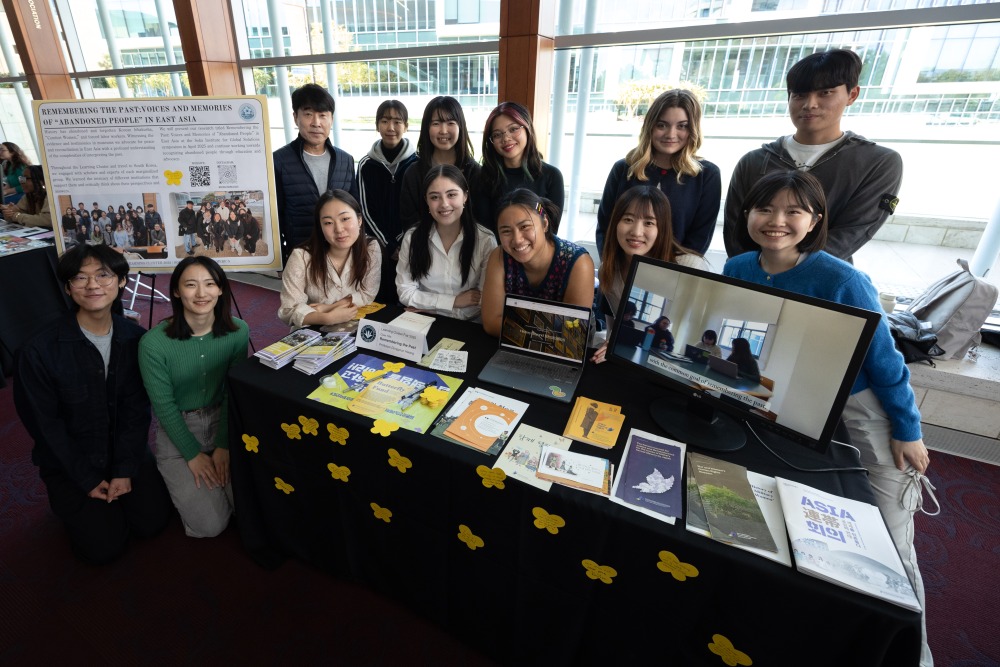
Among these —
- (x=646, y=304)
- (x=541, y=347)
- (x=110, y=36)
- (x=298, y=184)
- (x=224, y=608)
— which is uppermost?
(x=110, y=36)

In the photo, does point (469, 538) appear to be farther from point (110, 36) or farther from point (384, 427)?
point (110, 36)

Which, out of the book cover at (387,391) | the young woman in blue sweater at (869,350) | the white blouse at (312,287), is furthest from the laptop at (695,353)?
the white blouse at (312,287)

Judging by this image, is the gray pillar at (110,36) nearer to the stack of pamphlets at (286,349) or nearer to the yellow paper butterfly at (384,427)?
the stack of pamphlets at (286,349)

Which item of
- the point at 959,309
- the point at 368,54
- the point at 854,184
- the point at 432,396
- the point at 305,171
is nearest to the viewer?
the point at 432,396

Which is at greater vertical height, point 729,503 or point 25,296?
point 729,503

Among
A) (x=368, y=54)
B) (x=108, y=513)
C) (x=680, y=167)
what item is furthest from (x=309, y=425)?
(x=368, y=54)

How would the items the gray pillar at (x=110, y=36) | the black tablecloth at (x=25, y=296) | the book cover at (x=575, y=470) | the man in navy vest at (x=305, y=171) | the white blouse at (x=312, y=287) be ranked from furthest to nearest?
the gray pillar at (x=110, y=36), the black tablecloth at (x=25, y=296), the man in navy vest at (x=305, y=171), the white blouse at (x=312, y=287), the book cover at (x=575, y=470)

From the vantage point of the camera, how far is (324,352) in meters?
1.56

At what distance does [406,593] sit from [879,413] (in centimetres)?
159

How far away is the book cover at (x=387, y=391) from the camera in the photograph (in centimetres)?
131

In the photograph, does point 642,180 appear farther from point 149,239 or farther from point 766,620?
point 149,239

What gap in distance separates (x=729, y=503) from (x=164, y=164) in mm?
2922

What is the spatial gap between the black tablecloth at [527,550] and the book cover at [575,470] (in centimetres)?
Answer: 3

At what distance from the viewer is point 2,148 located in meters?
3.94
